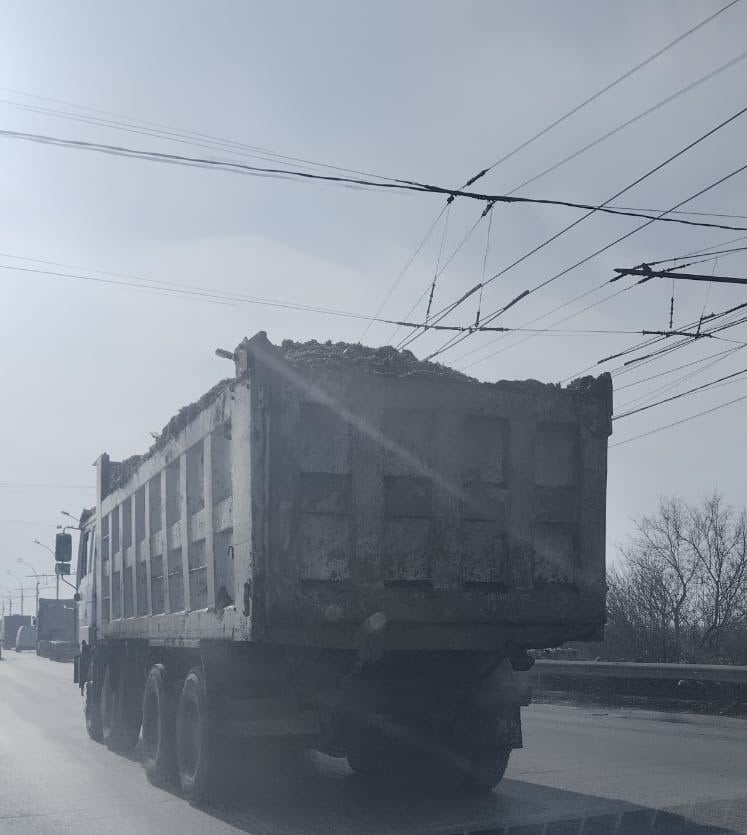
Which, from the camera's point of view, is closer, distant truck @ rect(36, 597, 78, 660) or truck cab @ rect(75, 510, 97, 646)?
truck cab @ rect(75, 510, 97, 646)

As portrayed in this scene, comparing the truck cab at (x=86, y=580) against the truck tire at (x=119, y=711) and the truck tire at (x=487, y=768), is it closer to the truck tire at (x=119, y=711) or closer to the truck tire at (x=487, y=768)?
the truck tire at (x=119, y=711)

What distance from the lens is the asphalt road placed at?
304 inches

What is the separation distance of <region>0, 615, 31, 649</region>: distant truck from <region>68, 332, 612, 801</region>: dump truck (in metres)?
80.4

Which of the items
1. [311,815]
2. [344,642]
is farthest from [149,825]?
[344,642]

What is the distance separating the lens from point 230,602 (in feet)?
27.3

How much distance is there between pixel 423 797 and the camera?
907 centimetres

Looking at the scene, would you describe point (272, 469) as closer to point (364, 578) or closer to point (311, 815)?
point (364, 578)

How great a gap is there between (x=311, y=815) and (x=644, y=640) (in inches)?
782

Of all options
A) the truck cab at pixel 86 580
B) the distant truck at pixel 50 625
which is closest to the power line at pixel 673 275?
the truck cab at pixel 86 580

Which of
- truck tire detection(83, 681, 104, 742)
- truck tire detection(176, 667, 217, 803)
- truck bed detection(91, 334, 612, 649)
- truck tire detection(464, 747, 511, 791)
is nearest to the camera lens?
truck bed detection(91, 334, 612, 649)

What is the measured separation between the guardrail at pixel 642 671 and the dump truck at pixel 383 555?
28.4 ft

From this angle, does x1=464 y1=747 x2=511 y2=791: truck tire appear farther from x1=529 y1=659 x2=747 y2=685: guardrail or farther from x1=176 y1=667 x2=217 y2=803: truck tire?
x1=529 y1=659 x2=747 y2=685: guardrail

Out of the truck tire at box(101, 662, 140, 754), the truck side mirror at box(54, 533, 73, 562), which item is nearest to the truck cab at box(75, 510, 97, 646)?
the truck side mirror at box(54, 533, 73, 562)

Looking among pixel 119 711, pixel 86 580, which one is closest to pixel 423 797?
pixel 119 711
